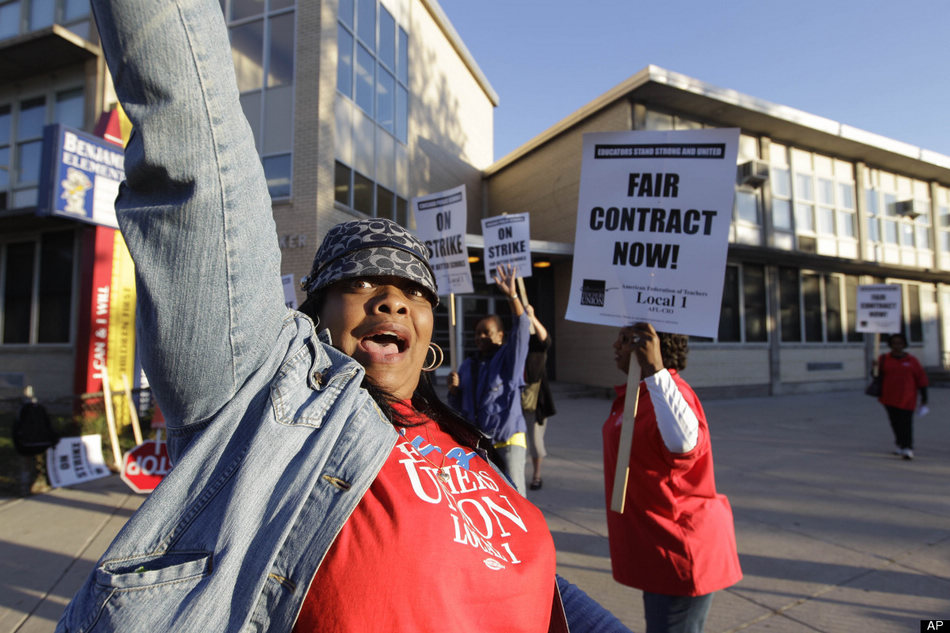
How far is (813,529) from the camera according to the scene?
4.74 metres

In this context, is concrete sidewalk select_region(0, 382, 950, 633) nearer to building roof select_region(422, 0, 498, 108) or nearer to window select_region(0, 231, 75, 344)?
window select_region(0, 231, 75, 344)

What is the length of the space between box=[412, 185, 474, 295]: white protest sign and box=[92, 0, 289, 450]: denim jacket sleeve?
181 inches

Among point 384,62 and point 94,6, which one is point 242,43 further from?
point 94,6

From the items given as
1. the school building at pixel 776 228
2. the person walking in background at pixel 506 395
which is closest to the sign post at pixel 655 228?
the person walking in background at pixel 506 395

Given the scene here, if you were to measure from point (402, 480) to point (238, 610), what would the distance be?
13.5 inches

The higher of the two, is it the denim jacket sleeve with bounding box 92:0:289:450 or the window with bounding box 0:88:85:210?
the window with bounding box 0:88:85:210

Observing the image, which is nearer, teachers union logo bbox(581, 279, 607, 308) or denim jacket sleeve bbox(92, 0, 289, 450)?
denim jacket sleeve bbox(92, 0, 289, 450)

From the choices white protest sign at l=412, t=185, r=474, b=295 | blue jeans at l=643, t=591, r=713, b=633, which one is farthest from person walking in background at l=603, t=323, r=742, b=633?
white protest sign at l=412, t=185, r=474, b=295

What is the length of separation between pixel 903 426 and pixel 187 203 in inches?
384

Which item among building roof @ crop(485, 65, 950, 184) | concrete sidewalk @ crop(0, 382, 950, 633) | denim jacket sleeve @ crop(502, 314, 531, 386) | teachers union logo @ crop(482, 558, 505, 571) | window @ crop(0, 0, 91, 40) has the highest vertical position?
window @ crop(0, 0, 91, 40)

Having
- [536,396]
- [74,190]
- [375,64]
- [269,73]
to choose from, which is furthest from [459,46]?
[536,396]

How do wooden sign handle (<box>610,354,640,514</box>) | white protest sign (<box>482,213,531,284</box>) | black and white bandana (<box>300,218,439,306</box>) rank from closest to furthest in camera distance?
black and white bandana (<box>300,218,439,306</box>) → wooden sign handle (<box>610,354,640,514</box>) → white protest sign (<box>482,213,531,284</box>)

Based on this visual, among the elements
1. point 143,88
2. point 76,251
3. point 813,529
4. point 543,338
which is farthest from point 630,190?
point 76,251

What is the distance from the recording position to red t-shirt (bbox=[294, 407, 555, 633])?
2.85 feet
